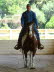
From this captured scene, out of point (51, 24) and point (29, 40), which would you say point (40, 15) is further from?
point (29, 40)

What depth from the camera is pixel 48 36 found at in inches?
394

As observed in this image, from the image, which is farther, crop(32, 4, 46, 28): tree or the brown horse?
crop(32, 4, 46, 28): tree

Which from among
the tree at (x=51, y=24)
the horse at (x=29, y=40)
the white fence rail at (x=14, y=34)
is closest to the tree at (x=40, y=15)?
the tree at (x=51, y=24)

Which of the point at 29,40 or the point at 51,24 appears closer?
the point at 29,40

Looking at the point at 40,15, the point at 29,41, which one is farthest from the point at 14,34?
the point at 29,41

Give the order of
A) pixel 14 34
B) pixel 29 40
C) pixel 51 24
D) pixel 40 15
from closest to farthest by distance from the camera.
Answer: pixel 29 40 → pixel 40 15 → pixel 51 24 → pixel 14 34

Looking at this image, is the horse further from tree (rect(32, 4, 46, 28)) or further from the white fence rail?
the white fence rail

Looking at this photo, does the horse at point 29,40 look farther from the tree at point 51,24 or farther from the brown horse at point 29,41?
the tree at point 51,24

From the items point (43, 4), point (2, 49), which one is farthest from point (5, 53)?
point (43, 4)

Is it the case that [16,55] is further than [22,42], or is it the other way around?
[16,55]

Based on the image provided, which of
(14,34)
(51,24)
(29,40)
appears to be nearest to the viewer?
(29,40)

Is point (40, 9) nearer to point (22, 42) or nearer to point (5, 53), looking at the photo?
point (5, 53)

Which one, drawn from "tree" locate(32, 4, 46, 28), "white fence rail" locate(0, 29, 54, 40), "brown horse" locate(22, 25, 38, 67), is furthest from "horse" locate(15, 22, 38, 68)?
"white fence rail" locate(0, 29, 54, 40)

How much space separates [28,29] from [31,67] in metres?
1.21
